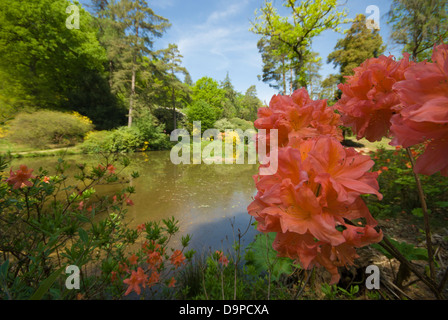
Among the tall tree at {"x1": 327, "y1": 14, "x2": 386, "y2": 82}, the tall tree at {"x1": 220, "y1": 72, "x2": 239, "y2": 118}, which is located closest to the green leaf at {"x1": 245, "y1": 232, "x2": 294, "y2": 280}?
the tall tree at {"x1": 327, "y1": 14, "x2": 386, "y2": 82}

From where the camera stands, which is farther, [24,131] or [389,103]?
[24,131]

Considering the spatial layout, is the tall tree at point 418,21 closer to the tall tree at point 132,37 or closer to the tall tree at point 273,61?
the tall tree at point 273,61

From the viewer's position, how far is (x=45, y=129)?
40.9 ft

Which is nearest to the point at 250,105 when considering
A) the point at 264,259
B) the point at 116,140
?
the point at 116,140

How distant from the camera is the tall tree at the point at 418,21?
796cm

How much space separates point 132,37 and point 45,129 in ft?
31.3

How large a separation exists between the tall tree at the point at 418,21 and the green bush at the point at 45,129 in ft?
65.3

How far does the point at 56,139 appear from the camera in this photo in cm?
1324

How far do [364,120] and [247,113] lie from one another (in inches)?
1531

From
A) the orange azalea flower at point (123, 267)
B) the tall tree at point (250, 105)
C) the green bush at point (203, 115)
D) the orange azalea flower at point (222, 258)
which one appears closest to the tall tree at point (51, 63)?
the green bush at point (203, 115)

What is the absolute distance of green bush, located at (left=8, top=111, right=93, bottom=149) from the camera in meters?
11.8

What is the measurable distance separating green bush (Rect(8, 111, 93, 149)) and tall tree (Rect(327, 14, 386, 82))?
21202mm
